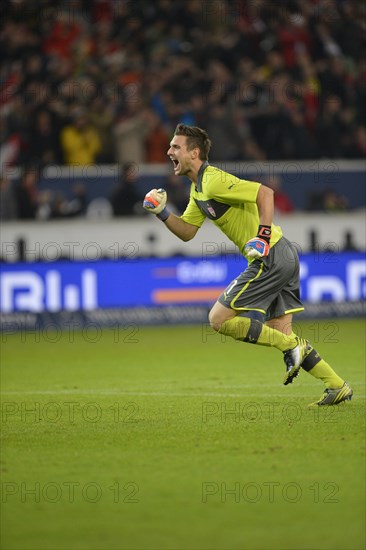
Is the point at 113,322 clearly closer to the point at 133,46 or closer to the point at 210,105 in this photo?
the point at 210,105

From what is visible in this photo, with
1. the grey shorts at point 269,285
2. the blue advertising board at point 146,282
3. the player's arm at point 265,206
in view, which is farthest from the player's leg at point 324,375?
the blue advertising board at point 146,282

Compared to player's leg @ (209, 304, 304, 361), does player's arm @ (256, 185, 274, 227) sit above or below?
above

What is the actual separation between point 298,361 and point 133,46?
13504 mm

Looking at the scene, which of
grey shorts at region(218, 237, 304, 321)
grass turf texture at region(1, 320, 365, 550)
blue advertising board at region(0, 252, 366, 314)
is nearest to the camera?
grass turf texture at region(1, 320, 365, 550)

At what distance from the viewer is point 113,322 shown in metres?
15.9

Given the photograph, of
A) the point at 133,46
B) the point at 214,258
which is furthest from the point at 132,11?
the point at 214,258

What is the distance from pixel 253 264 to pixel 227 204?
0.50m

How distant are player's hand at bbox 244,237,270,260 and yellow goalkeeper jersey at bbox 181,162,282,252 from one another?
404mm

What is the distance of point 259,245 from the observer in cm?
786

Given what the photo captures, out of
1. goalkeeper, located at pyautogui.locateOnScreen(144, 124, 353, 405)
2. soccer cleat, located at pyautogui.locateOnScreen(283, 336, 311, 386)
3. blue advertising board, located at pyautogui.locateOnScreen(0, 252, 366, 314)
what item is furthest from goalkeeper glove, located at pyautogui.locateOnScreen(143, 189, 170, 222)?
blue advertising board, located at pyautogui.locateOnScreen(0, 252, 366, 314)

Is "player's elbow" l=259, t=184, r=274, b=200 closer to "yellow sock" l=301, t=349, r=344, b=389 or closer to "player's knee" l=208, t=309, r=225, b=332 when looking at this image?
"player's knee" l=208, t=309, r=225, b=332

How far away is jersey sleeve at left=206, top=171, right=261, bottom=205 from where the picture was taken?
8.12 metres

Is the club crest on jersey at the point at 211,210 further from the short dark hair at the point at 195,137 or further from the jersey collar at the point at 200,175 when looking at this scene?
the short dark hair at the point at 195,137

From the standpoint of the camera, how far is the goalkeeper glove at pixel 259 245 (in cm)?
782
